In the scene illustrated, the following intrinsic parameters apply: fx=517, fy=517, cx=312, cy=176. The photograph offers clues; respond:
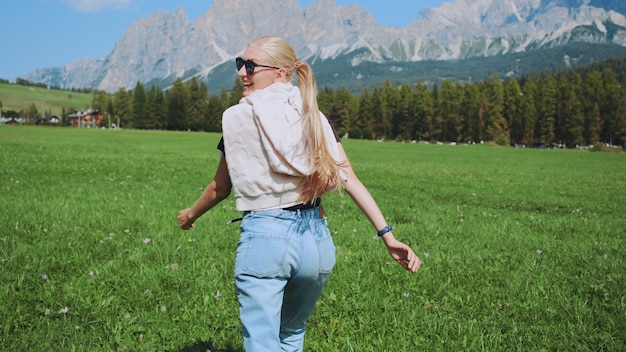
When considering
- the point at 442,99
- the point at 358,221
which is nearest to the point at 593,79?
the point at 442,99

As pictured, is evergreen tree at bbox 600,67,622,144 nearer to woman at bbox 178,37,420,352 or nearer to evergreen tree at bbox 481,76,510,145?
evergreen tree at bbox 481,76,510,145

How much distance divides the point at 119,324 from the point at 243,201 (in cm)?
237

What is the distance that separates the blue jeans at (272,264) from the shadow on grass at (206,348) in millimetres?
1485

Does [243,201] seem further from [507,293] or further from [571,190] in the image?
[571,190]

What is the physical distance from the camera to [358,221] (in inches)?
401

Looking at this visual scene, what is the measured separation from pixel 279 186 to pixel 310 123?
0.42 m

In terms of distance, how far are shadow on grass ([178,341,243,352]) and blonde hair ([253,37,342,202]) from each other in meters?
1.97

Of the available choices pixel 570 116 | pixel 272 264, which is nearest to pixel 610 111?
pixel 570 116

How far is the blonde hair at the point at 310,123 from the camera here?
3117 mm

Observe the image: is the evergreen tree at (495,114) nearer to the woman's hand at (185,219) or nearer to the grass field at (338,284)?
the grass field at (338,284)

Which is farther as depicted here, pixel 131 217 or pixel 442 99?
pixel 442 99

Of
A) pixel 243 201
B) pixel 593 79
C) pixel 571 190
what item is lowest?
pixel 571 190

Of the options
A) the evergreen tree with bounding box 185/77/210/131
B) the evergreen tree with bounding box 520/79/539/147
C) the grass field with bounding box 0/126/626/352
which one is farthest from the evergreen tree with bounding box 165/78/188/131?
the grass field with bounding box 0/126/626/352

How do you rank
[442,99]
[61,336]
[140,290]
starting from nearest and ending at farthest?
[61,336]
[140,290]
[442,99]
